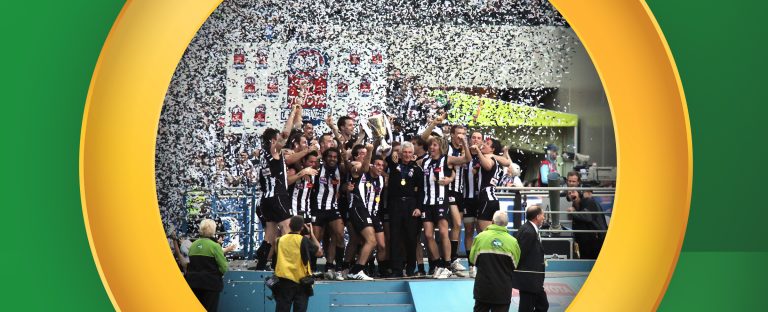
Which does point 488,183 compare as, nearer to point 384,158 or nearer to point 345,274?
point 384,158

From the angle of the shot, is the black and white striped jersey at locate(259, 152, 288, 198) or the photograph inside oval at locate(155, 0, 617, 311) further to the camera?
the black and white striped jersey at locate(259, 152, 288, 198)

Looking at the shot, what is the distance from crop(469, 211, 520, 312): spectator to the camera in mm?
8344

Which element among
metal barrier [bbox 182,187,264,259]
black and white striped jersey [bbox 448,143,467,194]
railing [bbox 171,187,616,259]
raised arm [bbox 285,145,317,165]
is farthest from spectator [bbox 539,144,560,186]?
metal barrier [bbox 182,187,264,259]

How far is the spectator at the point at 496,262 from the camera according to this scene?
834cm

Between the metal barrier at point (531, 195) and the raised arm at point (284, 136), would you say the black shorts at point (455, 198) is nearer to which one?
the metal barrier at point (531, 195)

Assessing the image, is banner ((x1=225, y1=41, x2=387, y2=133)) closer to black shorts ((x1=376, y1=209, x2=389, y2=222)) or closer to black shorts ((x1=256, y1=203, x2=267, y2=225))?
black shorts ((x1=256, y1=203, x2=267, y2=225))

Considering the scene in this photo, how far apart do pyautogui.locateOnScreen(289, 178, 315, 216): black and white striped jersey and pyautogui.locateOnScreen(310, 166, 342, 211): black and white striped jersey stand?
117mm

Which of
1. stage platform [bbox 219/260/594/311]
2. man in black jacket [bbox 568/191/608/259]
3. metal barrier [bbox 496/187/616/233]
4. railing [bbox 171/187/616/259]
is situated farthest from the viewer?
railing [bbox 171/187/616/259]
